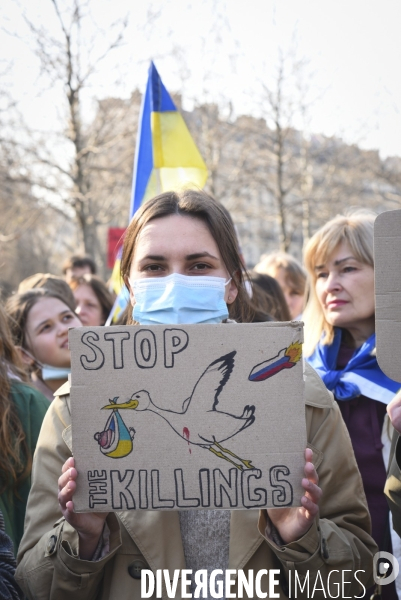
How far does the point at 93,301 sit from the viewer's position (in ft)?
20.1

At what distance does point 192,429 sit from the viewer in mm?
1892

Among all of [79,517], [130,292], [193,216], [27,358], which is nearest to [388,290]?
[193,216]

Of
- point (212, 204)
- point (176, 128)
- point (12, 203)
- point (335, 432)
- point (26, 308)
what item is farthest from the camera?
point (12, 203)

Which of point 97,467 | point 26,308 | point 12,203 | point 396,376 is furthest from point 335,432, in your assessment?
point 12,203

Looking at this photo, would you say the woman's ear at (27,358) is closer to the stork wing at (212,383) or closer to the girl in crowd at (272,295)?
the girl in crowd at (272,295)

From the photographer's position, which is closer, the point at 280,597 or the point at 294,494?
the point at 294,494

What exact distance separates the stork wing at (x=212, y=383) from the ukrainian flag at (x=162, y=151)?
3.44m

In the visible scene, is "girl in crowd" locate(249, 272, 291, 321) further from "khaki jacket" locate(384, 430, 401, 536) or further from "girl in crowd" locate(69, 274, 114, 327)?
"khaki jacket" locate(384, 430, 401, 536)

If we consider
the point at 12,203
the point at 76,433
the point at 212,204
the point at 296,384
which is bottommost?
the point at 12,203

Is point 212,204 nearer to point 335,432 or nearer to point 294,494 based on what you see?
point 335,432

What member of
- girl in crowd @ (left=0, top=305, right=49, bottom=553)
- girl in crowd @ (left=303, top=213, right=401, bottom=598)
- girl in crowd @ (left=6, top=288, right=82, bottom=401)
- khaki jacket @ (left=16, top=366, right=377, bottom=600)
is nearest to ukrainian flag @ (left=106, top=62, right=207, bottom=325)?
girl in crowd @ (left=6, top=288, right=82, bottom=401)

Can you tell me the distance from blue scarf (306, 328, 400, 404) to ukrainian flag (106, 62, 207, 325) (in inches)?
84.4

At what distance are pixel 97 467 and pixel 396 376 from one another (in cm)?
89

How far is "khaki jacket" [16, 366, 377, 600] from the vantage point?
79.7 inches
